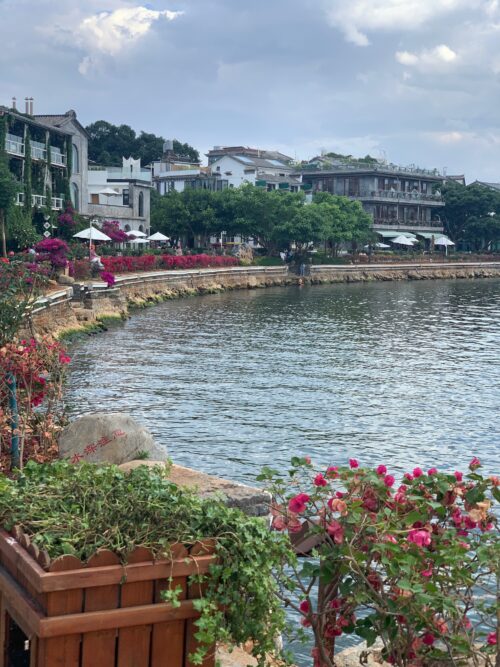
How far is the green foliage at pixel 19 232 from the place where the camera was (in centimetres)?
5288

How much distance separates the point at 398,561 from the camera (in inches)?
202

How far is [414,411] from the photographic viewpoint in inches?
919

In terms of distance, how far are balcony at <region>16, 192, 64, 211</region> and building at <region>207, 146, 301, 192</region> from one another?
40833 millimetres

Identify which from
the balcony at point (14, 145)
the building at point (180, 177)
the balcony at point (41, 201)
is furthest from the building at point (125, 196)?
the building at point (180, 177)

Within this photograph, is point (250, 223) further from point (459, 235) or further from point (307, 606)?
point (307, 606)

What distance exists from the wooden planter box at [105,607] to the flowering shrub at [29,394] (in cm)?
499

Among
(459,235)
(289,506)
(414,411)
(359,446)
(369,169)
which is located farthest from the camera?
(459,235)

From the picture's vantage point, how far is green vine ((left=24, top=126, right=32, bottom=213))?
58478 mm

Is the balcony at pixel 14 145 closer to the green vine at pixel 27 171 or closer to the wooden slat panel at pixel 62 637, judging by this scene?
→ the green vine at pixel 27 171

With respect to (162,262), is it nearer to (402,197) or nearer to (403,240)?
(403,240)

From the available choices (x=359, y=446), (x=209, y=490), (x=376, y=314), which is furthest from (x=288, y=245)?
(x=209, y=490)

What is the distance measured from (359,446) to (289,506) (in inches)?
533

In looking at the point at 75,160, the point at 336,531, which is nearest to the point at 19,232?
the point at 75,160

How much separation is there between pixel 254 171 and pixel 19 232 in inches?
2237
